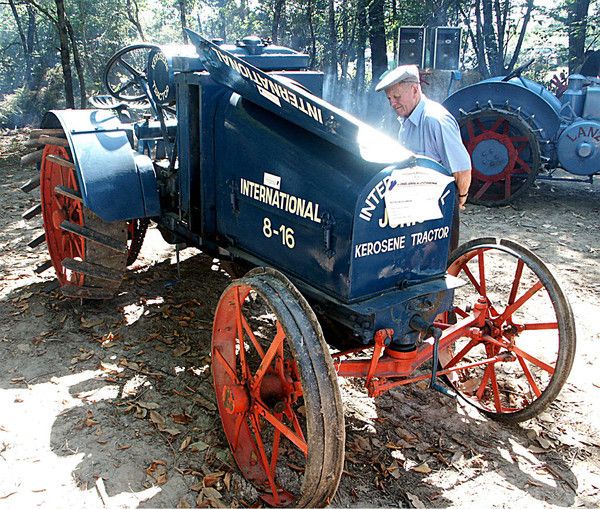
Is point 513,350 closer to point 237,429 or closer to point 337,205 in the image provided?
point 337,205

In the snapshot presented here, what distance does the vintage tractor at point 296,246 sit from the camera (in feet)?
8.19

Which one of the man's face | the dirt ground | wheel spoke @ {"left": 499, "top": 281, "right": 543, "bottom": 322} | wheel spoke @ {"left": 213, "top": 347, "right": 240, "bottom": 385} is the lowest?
the dirt ground

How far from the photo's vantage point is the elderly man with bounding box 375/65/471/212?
331 centimetres

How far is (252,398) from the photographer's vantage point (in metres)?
2.63

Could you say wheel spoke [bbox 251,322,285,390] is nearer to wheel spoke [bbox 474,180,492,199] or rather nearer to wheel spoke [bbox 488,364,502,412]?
wheel spoke [bbox 488,364,502,412]

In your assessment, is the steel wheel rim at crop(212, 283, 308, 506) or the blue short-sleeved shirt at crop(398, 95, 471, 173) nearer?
the steel wheel rim at crop(212, 283, 308, 506)

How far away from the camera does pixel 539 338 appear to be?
13.8 feet

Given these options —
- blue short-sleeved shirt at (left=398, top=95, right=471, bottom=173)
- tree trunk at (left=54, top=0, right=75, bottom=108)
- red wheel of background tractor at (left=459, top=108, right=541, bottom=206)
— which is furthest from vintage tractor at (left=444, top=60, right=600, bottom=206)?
tree trunk at (left=54, top=0, right=75, bottom=108)

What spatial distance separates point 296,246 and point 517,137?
5.37 m

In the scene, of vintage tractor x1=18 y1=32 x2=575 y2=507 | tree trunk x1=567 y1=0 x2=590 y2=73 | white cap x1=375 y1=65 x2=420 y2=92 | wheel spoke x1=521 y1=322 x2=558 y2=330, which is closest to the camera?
vintage tractor x1=18 y1=32 x2=575 y2=507

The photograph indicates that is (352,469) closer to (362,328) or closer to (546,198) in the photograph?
(362,328)

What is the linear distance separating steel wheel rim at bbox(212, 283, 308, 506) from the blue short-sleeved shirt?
1.47m

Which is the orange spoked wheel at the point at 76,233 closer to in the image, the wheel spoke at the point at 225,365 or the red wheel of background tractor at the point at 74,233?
the red wheel of background tractor at the point at 74,233

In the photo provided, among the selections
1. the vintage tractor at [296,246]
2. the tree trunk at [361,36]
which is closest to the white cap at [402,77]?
the vintage tractor at [296,246]
